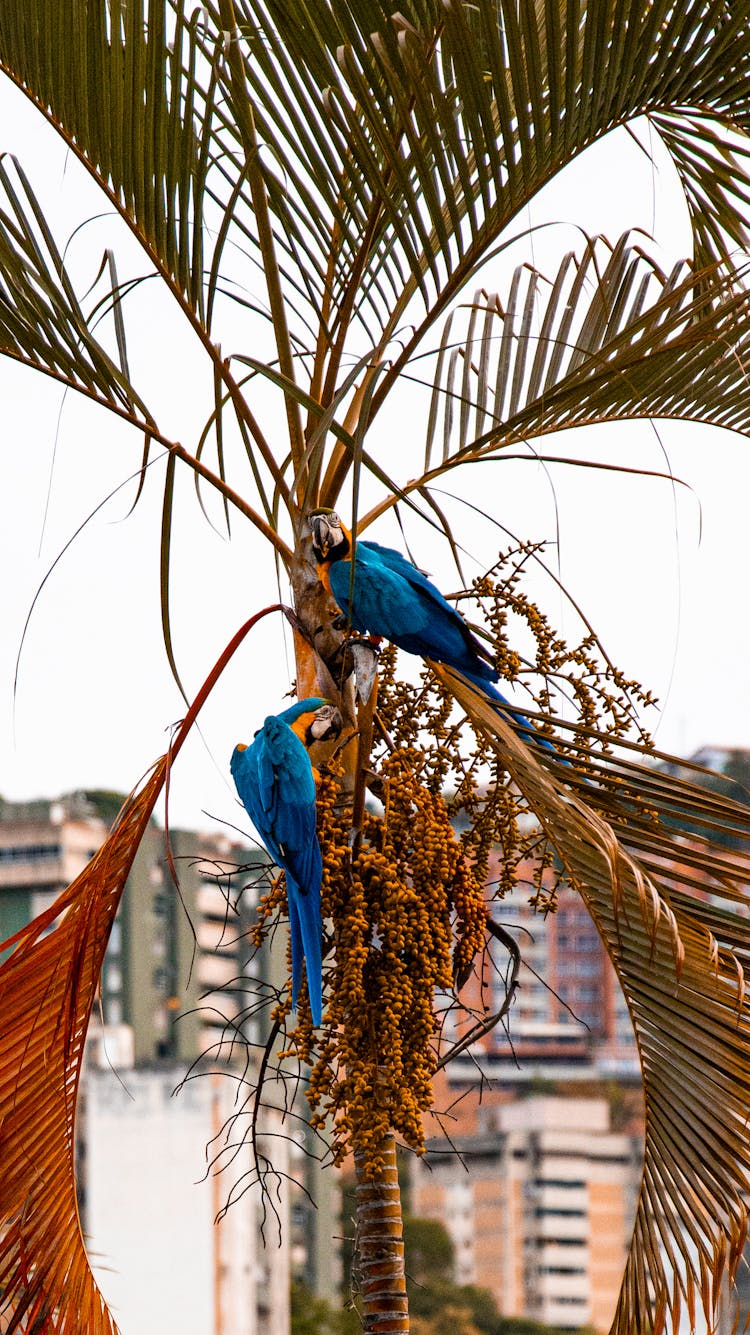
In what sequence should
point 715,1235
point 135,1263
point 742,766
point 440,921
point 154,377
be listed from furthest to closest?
point 742,766 → point 135,1263 → point 154,377 → point 440,921 → point 715,1235

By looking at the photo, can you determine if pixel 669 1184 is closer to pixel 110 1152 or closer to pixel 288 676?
pixel 288 676

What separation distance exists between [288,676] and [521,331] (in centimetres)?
64

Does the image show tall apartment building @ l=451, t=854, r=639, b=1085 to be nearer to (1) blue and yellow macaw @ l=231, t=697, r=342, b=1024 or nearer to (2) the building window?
(2) the building window

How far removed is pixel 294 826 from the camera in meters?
1.62

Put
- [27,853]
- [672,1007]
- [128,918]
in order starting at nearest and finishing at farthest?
[672,1007]
[128,918]
[27,853]

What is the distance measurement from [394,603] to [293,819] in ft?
0.95

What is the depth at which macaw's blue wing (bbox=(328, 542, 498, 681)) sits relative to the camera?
5.65 ft

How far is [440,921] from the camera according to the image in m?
1.69

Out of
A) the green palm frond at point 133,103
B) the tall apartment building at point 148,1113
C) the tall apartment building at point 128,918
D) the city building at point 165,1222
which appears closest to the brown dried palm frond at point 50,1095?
the green palm frond at point 133,103

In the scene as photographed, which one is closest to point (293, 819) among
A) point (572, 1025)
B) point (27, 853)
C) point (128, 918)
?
point (128, 918)

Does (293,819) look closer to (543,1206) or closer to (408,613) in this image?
(408,613)

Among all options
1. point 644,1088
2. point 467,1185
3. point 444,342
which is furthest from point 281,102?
point 467,1185

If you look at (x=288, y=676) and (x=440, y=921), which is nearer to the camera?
(x=440, y=921)

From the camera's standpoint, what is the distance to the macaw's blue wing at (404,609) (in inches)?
67.8
